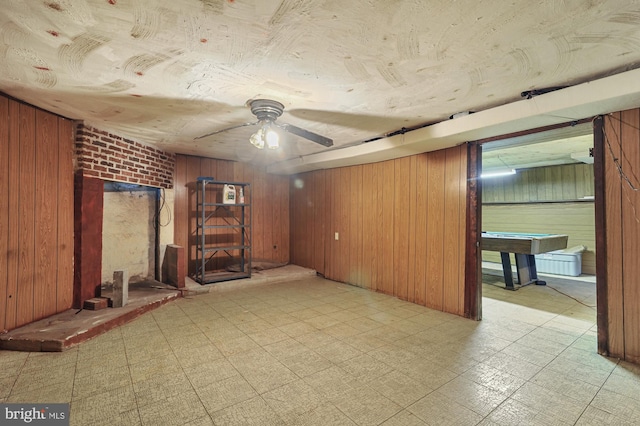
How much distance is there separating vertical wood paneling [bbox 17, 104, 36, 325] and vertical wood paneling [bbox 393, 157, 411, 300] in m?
4.38

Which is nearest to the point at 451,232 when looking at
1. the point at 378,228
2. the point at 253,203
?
the point at 378,228

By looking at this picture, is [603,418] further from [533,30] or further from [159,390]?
[159,390]

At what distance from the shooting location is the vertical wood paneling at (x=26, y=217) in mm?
2762

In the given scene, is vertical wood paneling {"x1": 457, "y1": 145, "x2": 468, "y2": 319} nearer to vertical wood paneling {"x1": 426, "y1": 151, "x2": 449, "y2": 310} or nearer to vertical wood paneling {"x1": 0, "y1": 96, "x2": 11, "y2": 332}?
vertical wood paneling {"x1": 426, "y1": 151, "x2": 449, "y2": 310}

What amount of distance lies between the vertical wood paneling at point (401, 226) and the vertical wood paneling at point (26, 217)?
14.4 ft

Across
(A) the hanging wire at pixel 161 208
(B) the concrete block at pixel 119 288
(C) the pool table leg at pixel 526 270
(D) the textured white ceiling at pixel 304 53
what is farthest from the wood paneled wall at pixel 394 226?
(B) the concrete block at pixel 119 288

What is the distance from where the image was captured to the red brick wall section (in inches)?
131

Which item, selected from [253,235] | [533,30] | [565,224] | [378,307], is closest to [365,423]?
[378,307]

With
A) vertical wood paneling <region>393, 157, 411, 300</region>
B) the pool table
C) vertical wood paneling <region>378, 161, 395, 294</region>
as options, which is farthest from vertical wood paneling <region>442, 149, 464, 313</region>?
the pool table

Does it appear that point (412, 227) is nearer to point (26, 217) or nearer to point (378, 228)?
point (378, 228)

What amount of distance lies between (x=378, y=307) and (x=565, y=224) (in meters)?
5.60

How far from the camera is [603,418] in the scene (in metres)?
1.76

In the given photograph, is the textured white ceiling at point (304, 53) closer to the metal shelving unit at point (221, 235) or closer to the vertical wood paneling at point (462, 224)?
the vertical wood paneling at point (462, 224)

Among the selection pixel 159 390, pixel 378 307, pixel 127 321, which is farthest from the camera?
pixel 378 307
